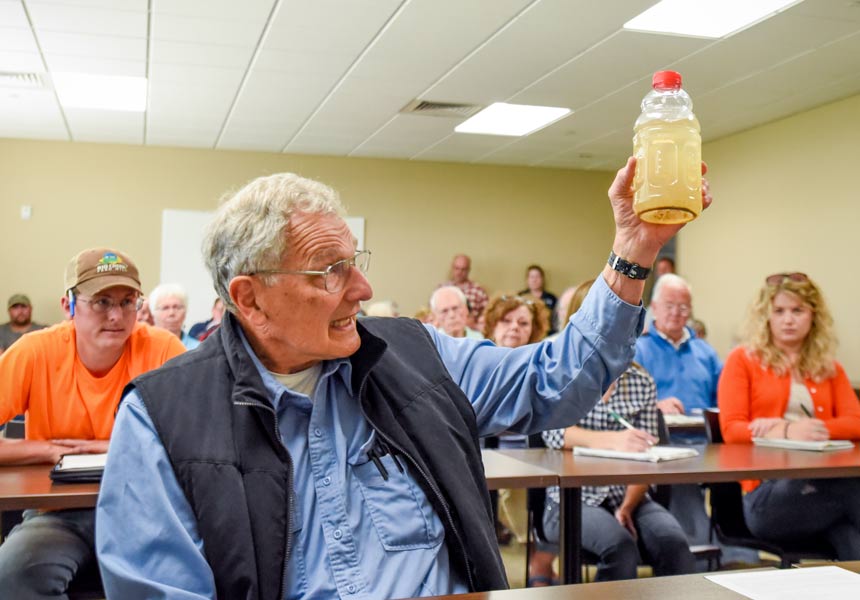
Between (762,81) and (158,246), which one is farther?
(158,246)

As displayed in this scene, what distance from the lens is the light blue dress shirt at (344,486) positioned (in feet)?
4.18

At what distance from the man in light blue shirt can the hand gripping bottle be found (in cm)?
4

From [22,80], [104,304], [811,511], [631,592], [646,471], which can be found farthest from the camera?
[22,80]

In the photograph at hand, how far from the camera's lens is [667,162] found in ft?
4.54

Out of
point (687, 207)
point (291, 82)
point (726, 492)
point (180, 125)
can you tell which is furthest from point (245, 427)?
point (180, 125)

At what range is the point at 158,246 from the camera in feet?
29.9

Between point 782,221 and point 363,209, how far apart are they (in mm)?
4475

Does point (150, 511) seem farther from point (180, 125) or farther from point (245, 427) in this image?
point (180, 125)

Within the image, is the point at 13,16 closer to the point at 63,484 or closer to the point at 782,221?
the point at 63,484

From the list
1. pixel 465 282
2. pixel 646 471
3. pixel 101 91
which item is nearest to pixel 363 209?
pixel 465 282

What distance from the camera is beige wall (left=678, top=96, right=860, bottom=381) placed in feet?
22.9

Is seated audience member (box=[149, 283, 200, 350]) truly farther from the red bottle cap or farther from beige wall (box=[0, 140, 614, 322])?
the red bottle cap

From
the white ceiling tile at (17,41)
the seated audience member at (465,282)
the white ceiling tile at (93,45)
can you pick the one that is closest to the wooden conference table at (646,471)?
the white ceiling tile at (93,45)

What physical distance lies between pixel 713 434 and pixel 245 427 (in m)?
2.45
